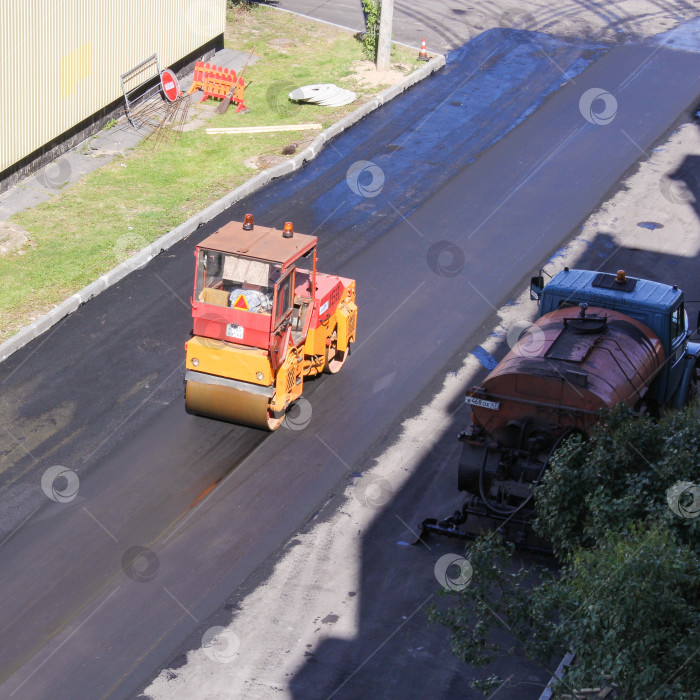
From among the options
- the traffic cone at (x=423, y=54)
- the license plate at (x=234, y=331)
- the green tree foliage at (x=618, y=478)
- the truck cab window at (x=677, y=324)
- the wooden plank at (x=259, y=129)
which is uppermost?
the green tree foliage at (x=618, y=478)

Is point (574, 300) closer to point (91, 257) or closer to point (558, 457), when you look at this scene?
point (558, 457)

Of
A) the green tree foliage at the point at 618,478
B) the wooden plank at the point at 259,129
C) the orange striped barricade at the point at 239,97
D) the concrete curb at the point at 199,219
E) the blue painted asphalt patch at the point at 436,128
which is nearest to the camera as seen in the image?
the green tree foliage at the point at 618,478

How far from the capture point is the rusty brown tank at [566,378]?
12070mm

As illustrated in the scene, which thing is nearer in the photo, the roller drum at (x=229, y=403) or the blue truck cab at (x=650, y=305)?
the blue truck cab at (x=650, y=305)

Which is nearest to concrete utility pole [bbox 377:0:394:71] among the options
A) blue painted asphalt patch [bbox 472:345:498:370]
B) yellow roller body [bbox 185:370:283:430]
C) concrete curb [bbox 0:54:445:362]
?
concrete curb [bbox 0:54:445:362]

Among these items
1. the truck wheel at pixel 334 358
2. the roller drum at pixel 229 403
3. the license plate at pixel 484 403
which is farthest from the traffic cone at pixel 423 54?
the license plate at pixel 484 403

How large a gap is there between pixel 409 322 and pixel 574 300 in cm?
397

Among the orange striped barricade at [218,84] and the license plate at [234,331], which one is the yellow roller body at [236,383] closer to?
the license plate at [234,331]

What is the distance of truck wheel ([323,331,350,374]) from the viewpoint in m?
15.8

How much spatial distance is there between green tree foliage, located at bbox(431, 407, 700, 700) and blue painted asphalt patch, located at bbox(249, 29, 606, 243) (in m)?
11.7

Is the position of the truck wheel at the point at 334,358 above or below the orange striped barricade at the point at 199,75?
above

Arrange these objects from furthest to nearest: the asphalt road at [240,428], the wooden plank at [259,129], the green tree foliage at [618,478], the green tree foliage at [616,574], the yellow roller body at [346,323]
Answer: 1. the wooden plank at [259,129]
2. the yellow roller body at [346,323]
3. the asphalt road at [240,428]
4. the green tree foliage at [618,478]
5. the green tree foliage at [616,574]

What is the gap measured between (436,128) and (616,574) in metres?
19.5

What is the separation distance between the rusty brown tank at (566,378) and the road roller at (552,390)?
0.04 feet
